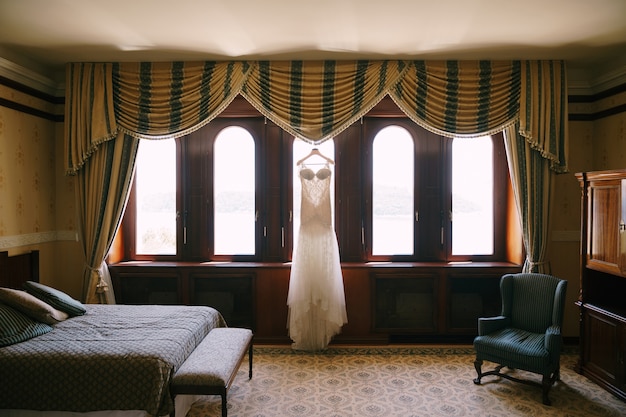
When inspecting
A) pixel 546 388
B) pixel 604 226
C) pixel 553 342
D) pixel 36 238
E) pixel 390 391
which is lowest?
pixel 390 391

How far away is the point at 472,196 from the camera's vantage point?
4535 mm

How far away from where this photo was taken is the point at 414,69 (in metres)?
4.10

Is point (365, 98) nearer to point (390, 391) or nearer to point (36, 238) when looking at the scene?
point (390, 391)

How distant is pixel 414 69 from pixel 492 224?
1721 mm

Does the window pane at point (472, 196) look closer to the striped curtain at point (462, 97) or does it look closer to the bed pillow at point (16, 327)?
the striped curtain at point (462, 97)

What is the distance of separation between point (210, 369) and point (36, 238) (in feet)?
8.35

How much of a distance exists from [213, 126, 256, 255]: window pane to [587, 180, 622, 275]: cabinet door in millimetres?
2948

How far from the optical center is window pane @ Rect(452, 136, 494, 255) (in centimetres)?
452

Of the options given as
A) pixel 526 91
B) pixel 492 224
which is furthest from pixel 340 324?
pixel 526 91

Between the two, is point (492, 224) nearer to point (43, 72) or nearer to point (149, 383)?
point (149, 383)

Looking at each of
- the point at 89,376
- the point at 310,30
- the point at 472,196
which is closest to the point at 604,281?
the point at 472,196

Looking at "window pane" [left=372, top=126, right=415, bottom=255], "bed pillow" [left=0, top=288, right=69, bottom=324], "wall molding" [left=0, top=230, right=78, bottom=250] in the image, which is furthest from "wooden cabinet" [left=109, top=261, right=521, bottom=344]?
"bed pillow" [left=0, top=288, right=69, bottom=324]

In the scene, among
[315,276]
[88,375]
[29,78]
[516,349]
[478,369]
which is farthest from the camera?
[315,276]

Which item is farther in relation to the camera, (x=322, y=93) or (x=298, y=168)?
(x=298, y=168)
